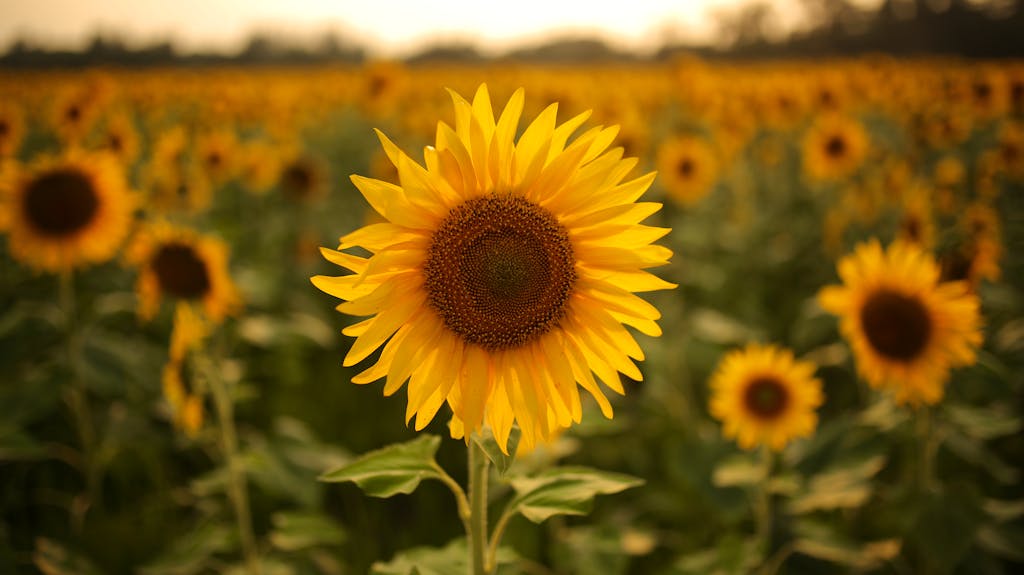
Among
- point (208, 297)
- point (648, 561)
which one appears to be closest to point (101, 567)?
point (208, 297)

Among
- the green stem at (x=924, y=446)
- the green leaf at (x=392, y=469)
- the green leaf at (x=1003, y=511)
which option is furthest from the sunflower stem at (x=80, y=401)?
the green leaf at (x=1003, y=511)

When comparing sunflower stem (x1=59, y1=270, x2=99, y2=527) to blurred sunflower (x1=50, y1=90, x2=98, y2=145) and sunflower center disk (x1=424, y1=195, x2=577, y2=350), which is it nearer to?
sunflower center disk (x1=424, y1=195, x2=577, y2=350)

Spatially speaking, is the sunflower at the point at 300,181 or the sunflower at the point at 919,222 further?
the sunflower at the point at 300,181

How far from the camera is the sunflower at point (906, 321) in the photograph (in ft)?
10.3

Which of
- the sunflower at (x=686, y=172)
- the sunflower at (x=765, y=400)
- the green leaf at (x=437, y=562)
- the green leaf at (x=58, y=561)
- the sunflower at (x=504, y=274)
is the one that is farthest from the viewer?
the sunflower at (x=686, y=172)

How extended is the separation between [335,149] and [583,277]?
40.9 feet

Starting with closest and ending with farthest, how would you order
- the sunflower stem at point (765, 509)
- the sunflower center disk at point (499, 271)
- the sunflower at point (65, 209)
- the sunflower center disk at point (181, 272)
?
the sunflower center disk at point (499, 271) < the sunflower stem at point (765, 509) < the sunflower center disk at point (181, 272) < the sunflower at point (65, 209)

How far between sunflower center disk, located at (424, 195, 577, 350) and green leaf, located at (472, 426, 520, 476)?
9.6 inches

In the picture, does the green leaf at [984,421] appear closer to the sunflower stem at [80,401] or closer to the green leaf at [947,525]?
the green leaf at [947,525]

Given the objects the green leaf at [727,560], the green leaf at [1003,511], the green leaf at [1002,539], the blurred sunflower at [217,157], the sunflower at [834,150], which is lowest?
the green leaf at [727,560]

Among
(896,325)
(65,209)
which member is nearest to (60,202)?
(65,209)

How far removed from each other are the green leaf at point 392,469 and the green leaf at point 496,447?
0.42ft

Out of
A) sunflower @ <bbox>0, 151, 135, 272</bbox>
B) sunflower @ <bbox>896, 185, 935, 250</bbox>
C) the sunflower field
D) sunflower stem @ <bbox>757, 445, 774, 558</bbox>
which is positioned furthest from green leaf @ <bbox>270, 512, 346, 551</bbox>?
sunflower @ <bbox>896, 185, 935, 250</bbox>

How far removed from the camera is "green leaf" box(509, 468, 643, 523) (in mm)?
1665
